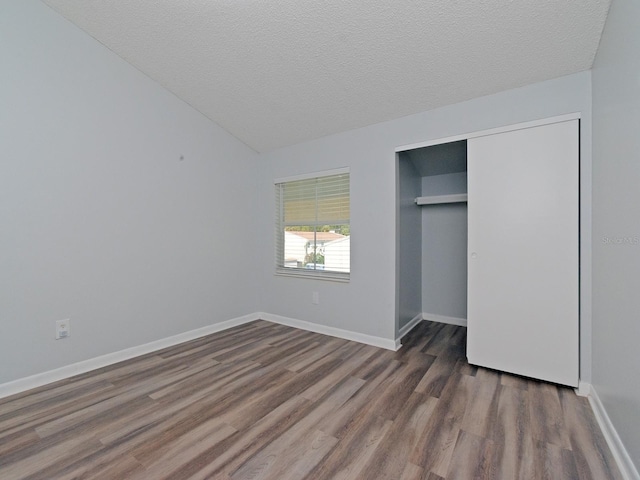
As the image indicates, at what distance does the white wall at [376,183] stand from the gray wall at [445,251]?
1.18 meters

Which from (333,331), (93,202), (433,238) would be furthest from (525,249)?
(93,202)

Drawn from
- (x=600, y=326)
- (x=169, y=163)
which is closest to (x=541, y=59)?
(x=600, y=326)

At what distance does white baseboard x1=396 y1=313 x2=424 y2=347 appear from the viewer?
3.05m

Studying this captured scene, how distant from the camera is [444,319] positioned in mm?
3748

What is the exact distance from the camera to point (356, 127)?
3.13 m

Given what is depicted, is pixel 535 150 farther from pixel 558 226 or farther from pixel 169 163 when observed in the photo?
pixel 169 163

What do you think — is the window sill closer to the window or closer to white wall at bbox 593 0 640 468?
the window

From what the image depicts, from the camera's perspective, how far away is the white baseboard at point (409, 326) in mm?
3051

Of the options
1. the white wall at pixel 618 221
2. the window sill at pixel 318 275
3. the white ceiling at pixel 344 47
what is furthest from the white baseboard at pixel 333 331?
the white ceiling at pixel 344 47

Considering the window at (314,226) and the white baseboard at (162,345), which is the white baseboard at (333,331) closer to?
the white baseboard at (162,345)

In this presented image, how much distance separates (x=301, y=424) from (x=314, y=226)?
228 centimetres

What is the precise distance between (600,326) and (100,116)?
4158 mm

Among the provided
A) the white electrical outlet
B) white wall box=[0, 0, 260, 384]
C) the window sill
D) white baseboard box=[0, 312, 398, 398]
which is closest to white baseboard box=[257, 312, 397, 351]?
white baseboard box=[0, 312, 398, 398]

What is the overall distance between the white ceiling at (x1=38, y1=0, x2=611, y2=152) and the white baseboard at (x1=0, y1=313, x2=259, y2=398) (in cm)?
259
